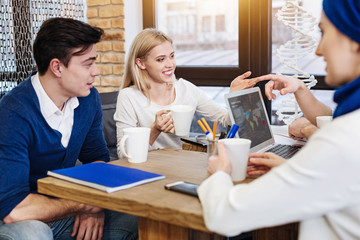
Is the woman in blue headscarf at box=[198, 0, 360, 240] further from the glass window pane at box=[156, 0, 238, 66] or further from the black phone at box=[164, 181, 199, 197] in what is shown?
the glass window pane at box=[156, 0, 238, 66]

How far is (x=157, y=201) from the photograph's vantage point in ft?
3.69

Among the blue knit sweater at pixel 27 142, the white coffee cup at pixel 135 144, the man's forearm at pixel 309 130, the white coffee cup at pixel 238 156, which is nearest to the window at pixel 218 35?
the man's forearm at pixel 309 130

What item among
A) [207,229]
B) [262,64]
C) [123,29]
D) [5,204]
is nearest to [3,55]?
[123,29]

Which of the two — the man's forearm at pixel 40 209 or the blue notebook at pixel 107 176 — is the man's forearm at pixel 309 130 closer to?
the blue notebook at pixel 107 176

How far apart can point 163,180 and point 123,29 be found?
207cm

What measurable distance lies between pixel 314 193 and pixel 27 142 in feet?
3.57

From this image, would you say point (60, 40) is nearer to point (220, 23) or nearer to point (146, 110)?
point (146, 110)

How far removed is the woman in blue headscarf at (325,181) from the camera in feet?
2.68

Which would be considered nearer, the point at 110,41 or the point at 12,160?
the point at 12,160

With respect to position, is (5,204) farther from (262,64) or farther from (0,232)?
(262,64)

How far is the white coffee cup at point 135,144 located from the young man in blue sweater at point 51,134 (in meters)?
0.25

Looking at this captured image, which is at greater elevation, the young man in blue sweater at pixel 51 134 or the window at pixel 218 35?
the window at pixel 218 35

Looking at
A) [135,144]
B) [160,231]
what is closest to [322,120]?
[135,144]

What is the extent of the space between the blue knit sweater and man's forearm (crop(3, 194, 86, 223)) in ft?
0.07
